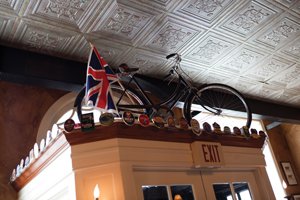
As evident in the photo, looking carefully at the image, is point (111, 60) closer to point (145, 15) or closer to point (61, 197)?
point (145, 15)

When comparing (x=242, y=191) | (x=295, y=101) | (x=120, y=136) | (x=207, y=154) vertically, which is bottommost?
(x=242, y=191)

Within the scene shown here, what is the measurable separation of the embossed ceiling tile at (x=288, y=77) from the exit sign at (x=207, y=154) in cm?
274

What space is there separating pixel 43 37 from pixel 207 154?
199 centimetres

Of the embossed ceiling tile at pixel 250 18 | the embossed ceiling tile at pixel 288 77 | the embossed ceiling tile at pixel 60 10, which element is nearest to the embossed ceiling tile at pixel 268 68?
the embossed ceiling tile at pixel 288 77

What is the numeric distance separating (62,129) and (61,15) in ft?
4.27

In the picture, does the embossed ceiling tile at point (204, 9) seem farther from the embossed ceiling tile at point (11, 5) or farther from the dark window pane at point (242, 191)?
the dark window pane at point (242, 191)

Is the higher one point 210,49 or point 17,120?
point 210,49

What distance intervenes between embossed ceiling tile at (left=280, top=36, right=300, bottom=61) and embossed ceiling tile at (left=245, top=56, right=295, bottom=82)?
0.14m

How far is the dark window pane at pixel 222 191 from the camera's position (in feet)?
8.82

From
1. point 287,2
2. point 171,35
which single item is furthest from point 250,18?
point 171,35

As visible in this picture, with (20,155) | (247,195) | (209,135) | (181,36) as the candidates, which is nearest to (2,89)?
(20,155)

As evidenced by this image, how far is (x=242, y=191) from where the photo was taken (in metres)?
2.87

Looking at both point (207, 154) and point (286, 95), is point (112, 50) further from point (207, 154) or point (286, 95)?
point (286, 95)

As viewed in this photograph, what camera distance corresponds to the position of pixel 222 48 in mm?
4070
